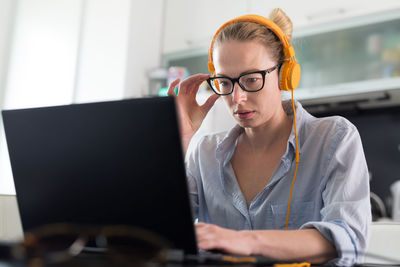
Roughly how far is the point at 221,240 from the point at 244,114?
1.75 ft

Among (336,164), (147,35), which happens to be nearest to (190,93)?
(336,164)

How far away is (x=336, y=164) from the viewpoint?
94cm

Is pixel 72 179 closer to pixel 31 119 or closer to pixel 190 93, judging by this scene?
pixel 31 119

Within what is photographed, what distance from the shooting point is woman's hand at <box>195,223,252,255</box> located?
0.60 m

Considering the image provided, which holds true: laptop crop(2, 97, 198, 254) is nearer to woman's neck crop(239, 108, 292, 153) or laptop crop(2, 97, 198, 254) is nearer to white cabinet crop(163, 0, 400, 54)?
woman's neck crop(239, 108, 292, 153)

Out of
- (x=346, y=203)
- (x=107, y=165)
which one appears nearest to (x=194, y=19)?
(x=346, y=203)

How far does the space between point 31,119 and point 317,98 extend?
2.10 m

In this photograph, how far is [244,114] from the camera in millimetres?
1090

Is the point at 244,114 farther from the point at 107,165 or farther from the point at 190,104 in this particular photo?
the point at 107,165

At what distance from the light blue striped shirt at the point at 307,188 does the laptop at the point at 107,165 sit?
1.19 ft

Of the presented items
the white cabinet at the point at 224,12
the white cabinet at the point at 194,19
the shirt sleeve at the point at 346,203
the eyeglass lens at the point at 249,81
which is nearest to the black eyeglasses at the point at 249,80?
the eyeglass lens at the point at 249,81

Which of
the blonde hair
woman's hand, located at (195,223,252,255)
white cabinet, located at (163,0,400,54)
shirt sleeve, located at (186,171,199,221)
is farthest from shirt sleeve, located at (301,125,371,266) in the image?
white cabinet, located at (163,0,400,54)

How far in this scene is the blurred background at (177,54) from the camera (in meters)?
2.38

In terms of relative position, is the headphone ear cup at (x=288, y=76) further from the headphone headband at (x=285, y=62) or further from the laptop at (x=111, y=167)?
the laptop at (x=111, y=167)
